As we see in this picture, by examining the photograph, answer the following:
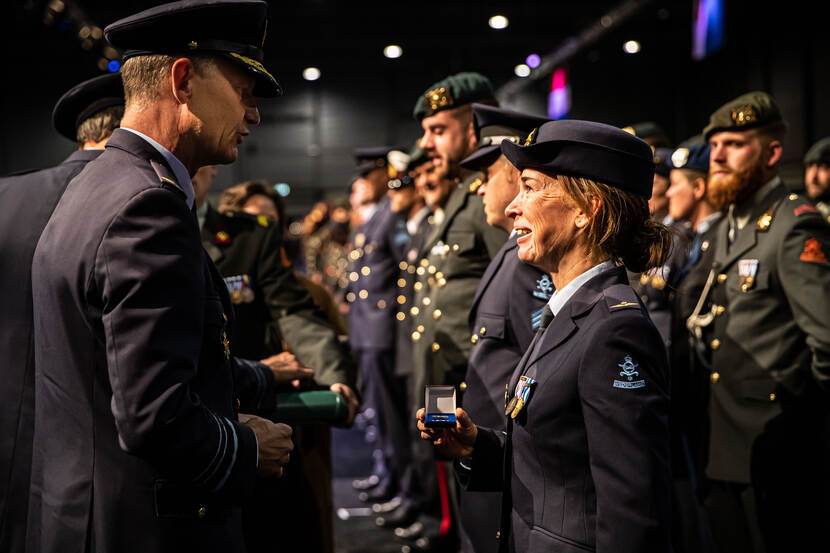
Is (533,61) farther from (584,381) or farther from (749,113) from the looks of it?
(584,381)

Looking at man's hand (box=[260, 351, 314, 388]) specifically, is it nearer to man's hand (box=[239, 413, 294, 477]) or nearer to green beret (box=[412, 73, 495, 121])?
man's hand (box=[239, 413, 294, 477])

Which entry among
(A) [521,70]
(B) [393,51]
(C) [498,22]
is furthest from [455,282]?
(A) [521,70]

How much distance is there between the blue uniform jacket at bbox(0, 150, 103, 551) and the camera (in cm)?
183

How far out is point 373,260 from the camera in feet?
19.2

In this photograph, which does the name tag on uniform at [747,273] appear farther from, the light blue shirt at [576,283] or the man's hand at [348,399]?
the man's hand at [348,399]

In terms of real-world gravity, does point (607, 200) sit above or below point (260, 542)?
above

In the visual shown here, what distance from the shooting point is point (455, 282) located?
3.33m

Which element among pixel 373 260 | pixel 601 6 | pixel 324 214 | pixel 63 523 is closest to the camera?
pixel 63 523

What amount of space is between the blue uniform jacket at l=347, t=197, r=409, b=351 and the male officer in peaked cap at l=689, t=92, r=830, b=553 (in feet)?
9.32

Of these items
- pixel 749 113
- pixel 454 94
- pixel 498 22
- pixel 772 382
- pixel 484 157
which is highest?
pixel 498 22

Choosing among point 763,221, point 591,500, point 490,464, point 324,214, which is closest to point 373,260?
point 763,221

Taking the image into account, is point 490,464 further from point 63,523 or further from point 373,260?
point 373,260

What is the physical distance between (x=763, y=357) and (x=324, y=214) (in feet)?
30.8

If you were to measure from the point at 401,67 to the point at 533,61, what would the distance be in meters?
2.69
